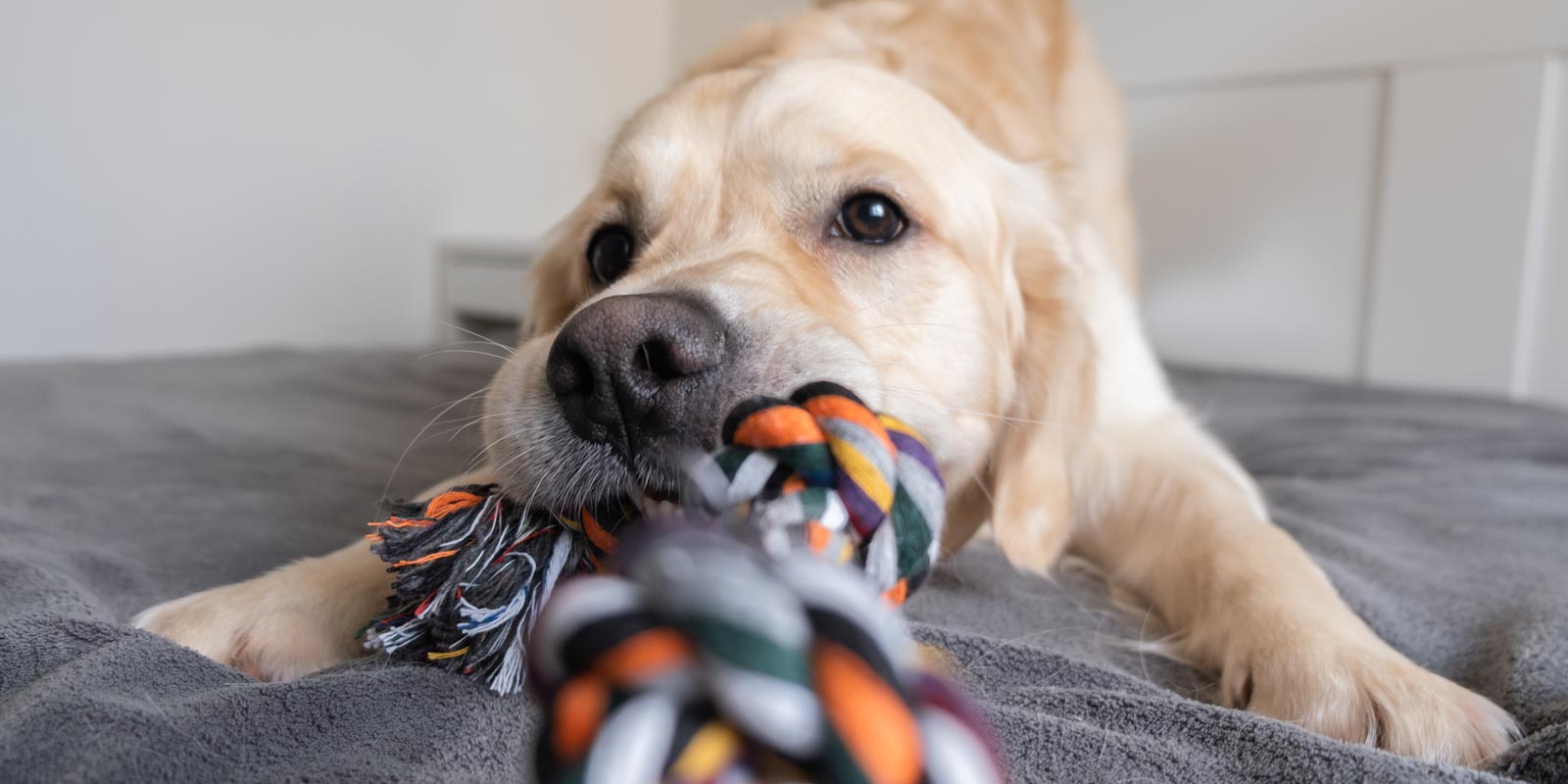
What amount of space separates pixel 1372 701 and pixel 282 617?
0.97 m

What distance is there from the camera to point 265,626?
0.90 metres

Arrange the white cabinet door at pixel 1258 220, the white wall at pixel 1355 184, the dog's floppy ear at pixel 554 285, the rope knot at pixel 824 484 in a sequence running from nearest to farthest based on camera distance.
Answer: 1. the rope knot at pixel 824 484
2. the dog's floppy ear at pixel 554 285
3. the white wall at pixel 1355 184
4. the white cabinet door at pixel 1258 220

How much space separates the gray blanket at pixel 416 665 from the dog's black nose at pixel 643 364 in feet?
0.75

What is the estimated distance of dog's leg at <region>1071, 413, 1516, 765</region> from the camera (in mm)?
815

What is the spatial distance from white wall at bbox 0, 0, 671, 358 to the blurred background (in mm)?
10

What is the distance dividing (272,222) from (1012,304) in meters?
3.59

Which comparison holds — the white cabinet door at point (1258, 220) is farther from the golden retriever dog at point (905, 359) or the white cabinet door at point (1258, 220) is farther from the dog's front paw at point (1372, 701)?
the dog's front paw at point (1372, 701)

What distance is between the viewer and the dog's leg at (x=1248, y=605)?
815mm

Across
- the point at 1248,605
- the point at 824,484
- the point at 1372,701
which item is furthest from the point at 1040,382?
the point at 824,484

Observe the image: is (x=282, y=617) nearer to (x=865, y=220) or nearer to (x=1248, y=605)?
(x=865, y=220)

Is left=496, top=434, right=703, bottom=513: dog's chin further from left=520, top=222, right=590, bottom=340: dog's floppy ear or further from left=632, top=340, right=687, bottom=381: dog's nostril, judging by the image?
left=520, top=222, right=590, bottom=340: dog's floppy ear

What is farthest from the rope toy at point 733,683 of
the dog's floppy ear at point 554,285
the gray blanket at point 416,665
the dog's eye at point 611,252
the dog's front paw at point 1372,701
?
the dog's floppy ear at point 554,285

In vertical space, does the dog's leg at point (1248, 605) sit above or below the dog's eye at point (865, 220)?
below

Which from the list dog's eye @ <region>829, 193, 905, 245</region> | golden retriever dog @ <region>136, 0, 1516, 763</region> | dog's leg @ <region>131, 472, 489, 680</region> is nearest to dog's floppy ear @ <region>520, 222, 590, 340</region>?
golden retriever dog @ <region>136, 0, 1516, 763</region>
